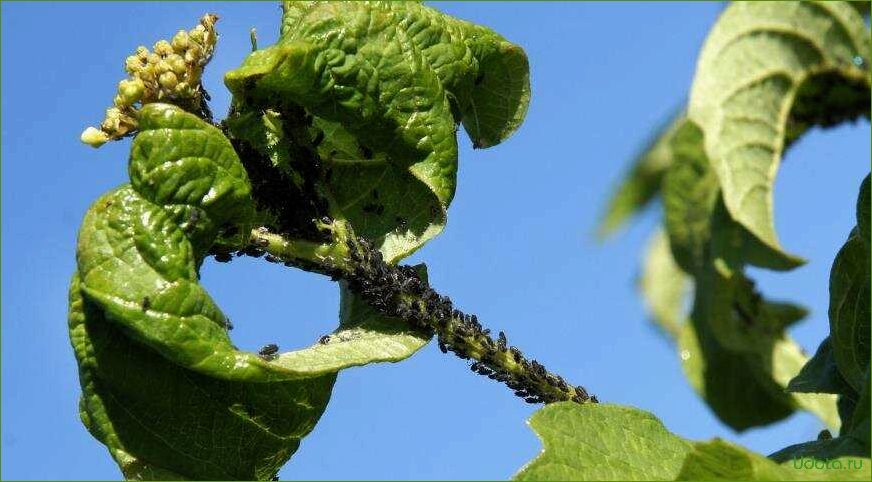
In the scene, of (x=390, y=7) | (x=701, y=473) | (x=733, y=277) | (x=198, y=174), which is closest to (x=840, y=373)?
(x=701, y=473)

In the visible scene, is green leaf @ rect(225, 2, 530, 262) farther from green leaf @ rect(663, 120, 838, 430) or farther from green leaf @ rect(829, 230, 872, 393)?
green leaf @ rect(663, 120, 838, 430)

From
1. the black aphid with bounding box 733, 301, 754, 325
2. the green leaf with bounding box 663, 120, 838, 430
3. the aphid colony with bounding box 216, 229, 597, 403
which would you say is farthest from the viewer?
the black aphid with bounding box 733, 301, 754, 325

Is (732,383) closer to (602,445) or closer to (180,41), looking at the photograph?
(602,445)

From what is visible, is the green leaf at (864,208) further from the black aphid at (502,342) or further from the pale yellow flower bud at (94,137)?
the pale yellow flower bud at (94,137)

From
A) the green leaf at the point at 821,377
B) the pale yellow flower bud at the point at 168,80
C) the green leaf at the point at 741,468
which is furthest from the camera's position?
the green leaf at the point at 821,377

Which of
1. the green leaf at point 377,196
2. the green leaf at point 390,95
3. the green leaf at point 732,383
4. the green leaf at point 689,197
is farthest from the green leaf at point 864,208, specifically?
the green leaf at point 732,383

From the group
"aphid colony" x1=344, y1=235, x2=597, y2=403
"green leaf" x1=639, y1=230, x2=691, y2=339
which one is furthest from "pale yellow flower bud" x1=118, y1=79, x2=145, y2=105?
"green leaf" x1=639, y1=230, x2=691, y2=339

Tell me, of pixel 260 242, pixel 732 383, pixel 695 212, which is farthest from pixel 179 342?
pixel 732 383
